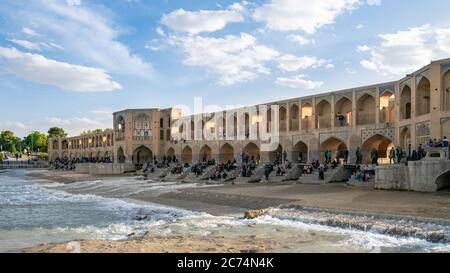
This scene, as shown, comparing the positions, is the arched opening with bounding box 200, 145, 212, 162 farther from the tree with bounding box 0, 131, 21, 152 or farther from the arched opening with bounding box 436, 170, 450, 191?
the tree with bounding box 0, 131, 21, 152

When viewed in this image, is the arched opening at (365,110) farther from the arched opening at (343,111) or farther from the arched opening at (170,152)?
the arched opening at (170,152)

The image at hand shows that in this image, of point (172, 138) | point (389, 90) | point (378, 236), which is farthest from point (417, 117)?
point (172, 138)

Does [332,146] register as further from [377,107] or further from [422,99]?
[422,99]

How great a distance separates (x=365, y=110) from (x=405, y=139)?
162 inches

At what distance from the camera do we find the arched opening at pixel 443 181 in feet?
51.3

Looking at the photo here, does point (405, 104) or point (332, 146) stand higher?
point (405, 104)

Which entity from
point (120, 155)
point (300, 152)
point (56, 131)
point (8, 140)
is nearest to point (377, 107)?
point (300, 152)

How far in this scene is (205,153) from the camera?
41.0 m

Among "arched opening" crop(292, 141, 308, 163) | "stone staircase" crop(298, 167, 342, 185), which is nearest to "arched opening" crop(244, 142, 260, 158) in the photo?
"arched opening" crop(292, 141, 308, 163)

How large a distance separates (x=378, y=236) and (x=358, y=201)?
14.3ft
